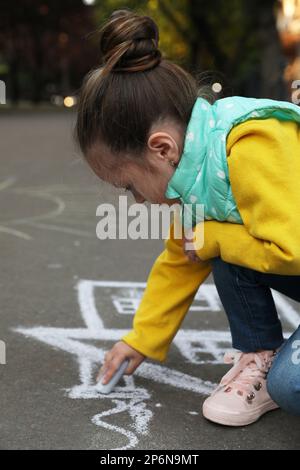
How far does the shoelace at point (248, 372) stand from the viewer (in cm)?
218

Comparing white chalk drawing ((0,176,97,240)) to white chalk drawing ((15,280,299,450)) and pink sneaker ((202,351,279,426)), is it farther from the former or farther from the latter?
pink sneaker ((202,351,279,426))

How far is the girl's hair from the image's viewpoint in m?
1.91

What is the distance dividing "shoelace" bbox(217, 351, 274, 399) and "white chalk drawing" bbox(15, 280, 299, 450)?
0.43ft

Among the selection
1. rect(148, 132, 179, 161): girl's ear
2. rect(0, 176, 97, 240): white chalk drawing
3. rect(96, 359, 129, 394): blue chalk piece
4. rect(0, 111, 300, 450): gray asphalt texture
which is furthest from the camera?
rect(0, 176, 97, 240): white chalk drawing

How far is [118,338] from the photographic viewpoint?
280 cm

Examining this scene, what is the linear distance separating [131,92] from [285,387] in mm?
820

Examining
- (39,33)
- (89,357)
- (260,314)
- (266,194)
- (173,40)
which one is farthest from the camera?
(39,33)

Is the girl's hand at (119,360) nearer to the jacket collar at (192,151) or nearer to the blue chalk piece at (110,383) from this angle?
the blue chalk piece at (110,383)

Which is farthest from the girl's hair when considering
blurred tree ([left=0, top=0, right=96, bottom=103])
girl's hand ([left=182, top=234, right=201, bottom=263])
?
blurred tree ([left=0, top=0, right=96, bottom=103])

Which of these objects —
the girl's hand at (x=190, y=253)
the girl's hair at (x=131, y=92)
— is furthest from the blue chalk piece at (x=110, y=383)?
the girl's hair at (x=131, y=92)

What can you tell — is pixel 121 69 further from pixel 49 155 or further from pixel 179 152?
pixel 49 155

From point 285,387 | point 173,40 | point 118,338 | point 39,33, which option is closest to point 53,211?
point 118,338

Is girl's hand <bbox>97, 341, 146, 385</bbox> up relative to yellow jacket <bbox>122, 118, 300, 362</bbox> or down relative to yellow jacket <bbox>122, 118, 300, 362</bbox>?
down

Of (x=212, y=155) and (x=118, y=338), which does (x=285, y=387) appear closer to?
(x=212, y=155)
